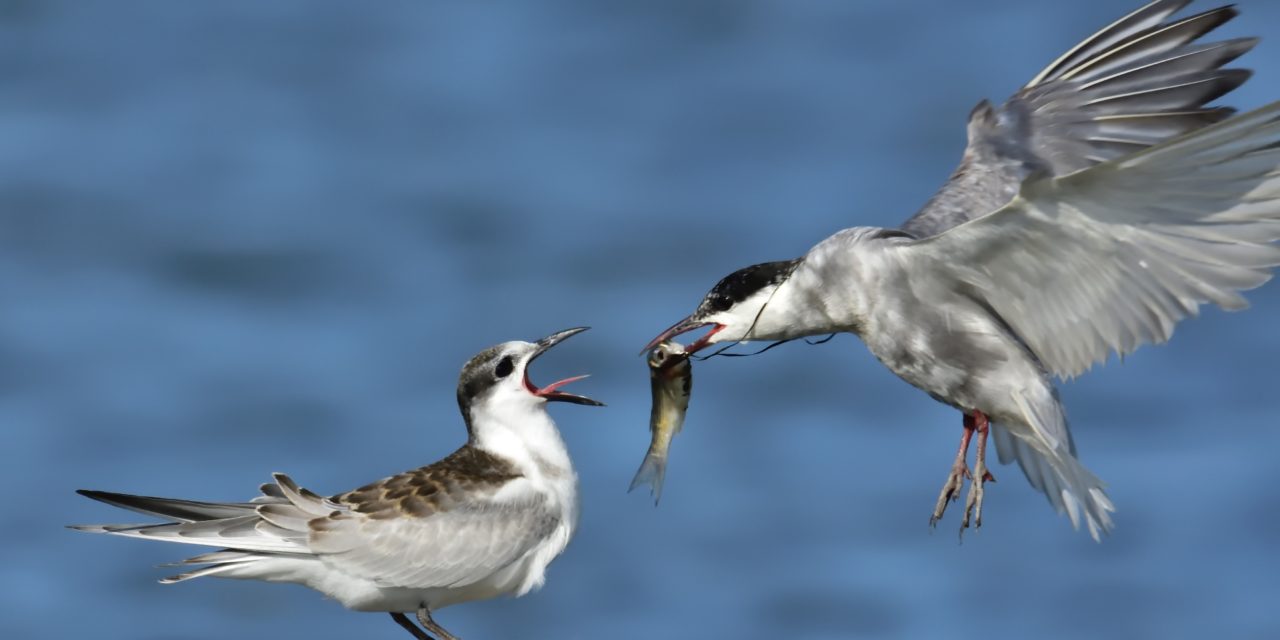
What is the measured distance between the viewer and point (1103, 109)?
943 cm

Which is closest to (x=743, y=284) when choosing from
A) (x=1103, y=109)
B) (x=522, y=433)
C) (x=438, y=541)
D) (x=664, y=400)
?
(x=664, y=400)

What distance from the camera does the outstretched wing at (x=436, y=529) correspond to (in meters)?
7.75

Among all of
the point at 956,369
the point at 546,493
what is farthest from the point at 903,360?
the point at 546,493

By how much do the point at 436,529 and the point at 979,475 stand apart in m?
2.37

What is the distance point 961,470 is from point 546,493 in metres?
1.83

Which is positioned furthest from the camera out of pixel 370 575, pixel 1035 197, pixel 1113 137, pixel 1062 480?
pixel 1113 137

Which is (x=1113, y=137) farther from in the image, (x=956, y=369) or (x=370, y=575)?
(x=370, y=575)

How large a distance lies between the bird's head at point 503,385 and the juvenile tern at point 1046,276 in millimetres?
601

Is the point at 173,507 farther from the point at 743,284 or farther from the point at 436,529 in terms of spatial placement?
the point at 743,284

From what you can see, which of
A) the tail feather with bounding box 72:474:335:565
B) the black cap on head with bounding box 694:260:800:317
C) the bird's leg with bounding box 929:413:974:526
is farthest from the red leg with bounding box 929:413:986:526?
the tail feather with bounding box 72:474:335:565

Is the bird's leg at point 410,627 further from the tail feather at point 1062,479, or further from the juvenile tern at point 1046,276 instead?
the tail feather at point 1062,479

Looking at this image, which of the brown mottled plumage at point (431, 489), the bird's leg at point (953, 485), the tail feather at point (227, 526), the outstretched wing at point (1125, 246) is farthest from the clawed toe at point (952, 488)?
the tail feather at point (227, 526)

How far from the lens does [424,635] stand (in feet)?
26.9

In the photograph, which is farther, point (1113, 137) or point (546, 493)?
point (1113, 137)
